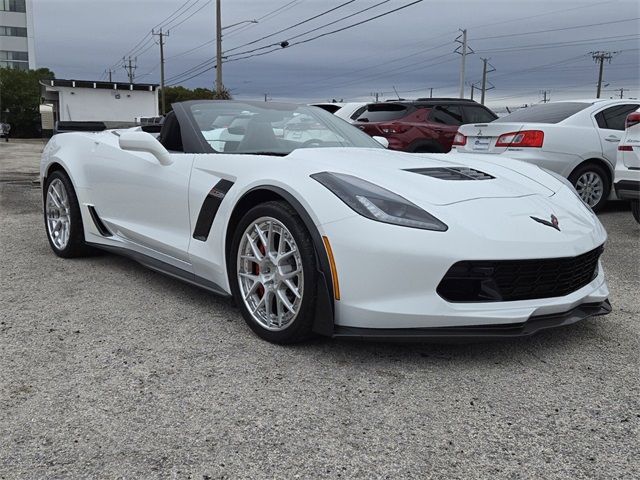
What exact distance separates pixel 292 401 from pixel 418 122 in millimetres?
8274

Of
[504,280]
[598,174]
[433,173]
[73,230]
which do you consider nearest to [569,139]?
[598,174]

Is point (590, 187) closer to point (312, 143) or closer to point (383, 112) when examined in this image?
point (383, 112)

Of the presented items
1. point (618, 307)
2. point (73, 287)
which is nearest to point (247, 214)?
point (73, 287)

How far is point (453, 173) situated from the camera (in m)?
3.34

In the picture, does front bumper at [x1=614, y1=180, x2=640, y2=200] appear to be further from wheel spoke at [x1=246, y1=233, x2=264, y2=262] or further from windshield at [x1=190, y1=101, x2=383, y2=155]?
wheel spoke at [x1=246, y1=233, x2=264, y2=262]

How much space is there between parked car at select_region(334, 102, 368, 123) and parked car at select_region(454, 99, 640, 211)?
387 cm

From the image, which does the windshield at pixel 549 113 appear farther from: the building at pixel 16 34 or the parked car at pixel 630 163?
the building at pixel 16 34

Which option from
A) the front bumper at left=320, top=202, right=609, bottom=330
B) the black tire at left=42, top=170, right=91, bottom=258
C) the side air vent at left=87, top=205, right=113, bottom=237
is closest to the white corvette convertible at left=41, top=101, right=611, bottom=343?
the front bumper at left=320, top=202, right=609, bottom=330

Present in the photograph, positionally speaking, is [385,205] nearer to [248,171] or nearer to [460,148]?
[248,171]

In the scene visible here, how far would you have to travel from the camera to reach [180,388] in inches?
105

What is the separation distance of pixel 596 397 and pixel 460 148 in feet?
18.6

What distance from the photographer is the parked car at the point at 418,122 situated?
10.1 metres

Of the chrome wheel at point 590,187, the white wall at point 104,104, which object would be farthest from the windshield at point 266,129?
the white wall at point 104,104

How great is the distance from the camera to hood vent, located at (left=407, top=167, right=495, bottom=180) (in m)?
3.24
